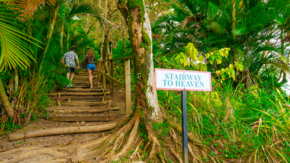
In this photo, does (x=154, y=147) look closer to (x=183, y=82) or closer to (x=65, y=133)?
(x=183, y=82)

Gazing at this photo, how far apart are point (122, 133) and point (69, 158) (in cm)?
83

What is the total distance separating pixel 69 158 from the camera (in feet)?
9.21

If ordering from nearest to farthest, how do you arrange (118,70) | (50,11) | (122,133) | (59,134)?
(122,133), (59,134), (50,11), (118,70)

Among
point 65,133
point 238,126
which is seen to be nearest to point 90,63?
point 65,133

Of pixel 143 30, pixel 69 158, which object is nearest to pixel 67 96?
pixel 69 158

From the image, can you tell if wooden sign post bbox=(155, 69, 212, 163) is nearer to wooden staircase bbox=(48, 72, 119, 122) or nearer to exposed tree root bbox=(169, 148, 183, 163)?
exposed tree root bbox=(169, 148, 183, 163)

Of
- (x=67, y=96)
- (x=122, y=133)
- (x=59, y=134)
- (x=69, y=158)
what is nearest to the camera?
(x=69, y=158)

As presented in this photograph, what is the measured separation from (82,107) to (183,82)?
3.81 meters

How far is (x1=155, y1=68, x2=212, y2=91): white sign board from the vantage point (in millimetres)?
1912

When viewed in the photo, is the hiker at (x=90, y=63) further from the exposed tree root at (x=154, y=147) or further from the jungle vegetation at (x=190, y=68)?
the exposed tree root at (x=154, y=147)

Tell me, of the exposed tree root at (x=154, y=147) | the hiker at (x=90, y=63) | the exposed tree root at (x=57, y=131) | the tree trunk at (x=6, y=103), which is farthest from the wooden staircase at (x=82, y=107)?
the exposed tree root at (x=154, y=147)

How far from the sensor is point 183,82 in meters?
2.01

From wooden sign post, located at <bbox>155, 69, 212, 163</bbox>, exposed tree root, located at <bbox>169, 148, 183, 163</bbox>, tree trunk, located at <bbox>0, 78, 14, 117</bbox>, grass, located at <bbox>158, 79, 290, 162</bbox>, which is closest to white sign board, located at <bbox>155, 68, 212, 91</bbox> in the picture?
wooden sign post, located at <bbox>155, 69, 212, 163</bbox>

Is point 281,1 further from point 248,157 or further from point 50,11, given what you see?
point 50,11
